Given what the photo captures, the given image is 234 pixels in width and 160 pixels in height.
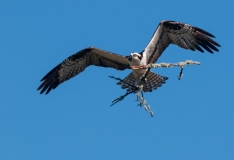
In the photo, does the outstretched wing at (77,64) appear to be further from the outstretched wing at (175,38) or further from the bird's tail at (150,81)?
the outstretched wing at (175,38)

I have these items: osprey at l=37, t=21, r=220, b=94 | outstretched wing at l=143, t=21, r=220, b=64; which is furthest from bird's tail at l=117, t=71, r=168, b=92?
outstretched wing at l=143, t=21, r=220, b=64

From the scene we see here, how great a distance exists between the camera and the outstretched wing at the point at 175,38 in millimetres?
12461

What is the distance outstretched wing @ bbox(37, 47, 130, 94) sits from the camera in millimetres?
13281

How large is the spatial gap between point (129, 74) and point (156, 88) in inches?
29.5

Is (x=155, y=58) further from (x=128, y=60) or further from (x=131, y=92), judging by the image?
(x=131, y=92)

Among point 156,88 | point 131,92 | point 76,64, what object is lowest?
point 131,92

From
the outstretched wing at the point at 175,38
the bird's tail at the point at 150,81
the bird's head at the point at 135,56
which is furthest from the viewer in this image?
the bird's tail at the point at 150,81

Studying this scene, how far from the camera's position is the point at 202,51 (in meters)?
12.4

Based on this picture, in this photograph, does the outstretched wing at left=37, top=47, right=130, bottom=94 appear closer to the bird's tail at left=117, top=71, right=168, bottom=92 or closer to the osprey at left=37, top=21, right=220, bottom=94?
the osprey at left=37, top=21, right=220, bottom=94

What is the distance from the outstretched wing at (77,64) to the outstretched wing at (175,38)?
2.75ft

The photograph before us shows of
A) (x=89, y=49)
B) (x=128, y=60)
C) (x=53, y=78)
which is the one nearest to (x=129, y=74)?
(x=128, y=60)

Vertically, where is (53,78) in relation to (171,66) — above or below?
above

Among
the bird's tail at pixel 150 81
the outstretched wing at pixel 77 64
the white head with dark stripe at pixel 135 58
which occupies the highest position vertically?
the outstretched wing at pixel 77 64

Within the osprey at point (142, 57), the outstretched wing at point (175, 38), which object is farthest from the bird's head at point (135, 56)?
the outstretched wing at point (175, 38)
